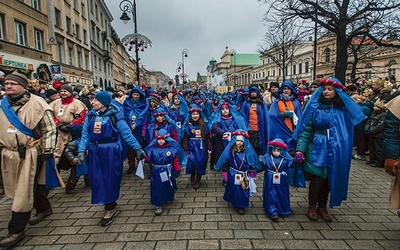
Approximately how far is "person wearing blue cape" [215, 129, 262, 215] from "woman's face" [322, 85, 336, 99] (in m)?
1.38

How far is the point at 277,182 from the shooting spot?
398 cm

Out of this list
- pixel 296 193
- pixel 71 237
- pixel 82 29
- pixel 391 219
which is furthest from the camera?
pixel 82 29

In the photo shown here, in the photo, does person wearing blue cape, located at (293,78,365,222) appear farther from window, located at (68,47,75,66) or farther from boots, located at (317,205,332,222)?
window, located at (68,47,75,66)

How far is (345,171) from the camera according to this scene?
3670mm

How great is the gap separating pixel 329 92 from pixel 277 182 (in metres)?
1.53

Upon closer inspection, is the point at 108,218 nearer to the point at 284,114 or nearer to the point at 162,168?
the point at 162,168

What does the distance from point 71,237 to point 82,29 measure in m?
31.8

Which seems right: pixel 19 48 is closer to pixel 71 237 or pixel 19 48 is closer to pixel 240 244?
pixel 71 237

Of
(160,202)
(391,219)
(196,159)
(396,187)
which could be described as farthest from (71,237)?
(391,219)

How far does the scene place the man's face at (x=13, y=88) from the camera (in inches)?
134

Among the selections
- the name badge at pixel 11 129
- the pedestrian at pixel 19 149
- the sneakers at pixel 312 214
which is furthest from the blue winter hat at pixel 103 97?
the sneakers at pixel 312 214

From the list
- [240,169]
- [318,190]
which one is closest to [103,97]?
[240,169]

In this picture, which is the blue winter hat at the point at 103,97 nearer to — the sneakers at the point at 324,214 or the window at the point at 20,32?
the sneakers at the point at 324,214

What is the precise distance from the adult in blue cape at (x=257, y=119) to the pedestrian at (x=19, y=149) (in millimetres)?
4360
